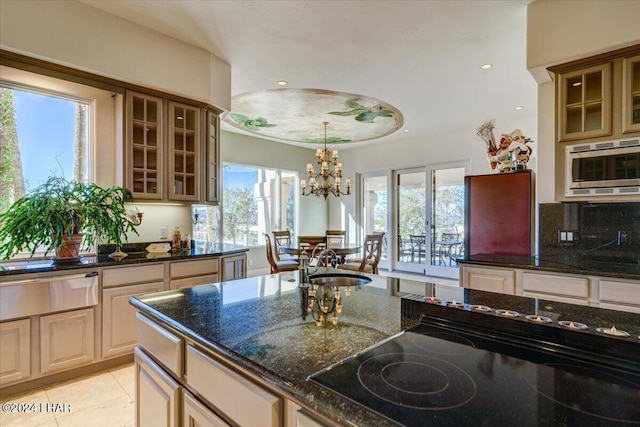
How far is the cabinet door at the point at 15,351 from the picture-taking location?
219 cm

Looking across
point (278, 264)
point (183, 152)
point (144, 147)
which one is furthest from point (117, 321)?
point (278, 264)

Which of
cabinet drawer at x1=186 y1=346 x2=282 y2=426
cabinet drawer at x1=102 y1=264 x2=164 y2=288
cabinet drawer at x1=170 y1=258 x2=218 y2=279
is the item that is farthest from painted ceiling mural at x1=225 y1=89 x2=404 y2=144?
cabinet drawer at x1=186 y1=346 x2=282 y2=426

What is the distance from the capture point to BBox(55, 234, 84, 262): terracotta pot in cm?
261

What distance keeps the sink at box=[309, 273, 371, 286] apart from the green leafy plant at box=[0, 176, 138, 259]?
1.86 m

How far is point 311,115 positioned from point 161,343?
4.57 meters

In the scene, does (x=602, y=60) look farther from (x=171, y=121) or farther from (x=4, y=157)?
(x=4, y=157)

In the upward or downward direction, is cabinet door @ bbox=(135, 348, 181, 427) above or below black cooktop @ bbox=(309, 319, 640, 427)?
below

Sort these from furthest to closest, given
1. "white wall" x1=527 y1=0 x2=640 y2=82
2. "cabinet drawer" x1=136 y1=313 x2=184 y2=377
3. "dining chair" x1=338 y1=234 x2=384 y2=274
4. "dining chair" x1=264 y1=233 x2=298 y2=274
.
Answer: "dining chair" x1=264 y1=233 x2=298 y2=274
"dining chair" x1=338 y1=234 x2=384 y2=274
"white wall" x1=527 y1=0 x2=640 y2=82
"cabinet drawer" x1=136 y1=313 x2=184 y2=377

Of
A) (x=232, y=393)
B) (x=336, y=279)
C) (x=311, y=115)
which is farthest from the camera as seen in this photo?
(x=311, y=115)

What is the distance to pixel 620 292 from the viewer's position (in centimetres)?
217

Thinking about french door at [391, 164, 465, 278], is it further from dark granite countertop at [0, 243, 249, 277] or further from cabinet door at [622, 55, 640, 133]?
dark granite countertop at [0, 243, 249, 277]

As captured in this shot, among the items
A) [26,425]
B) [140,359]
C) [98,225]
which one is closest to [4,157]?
[98,225]

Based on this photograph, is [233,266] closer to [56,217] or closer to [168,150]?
[168,150]

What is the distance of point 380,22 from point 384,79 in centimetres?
117
